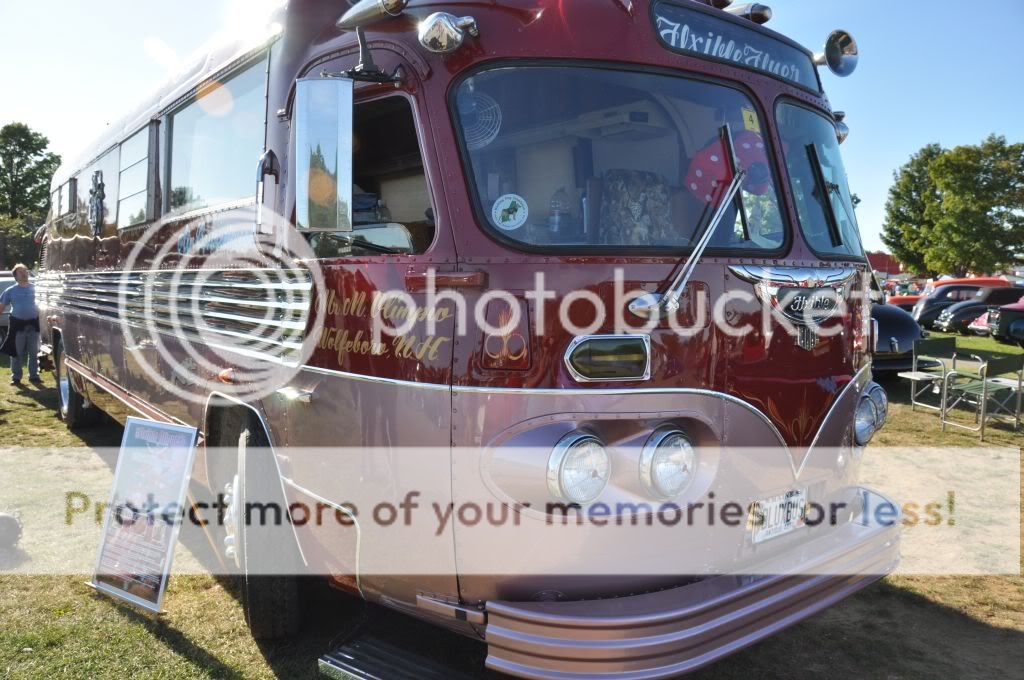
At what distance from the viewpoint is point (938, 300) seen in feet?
73.7

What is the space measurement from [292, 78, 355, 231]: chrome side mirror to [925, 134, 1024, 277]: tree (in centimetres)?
4454

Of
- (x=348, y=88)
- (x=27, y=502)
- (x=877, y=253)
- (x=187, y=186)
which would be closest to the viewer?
(x=348, y=88)

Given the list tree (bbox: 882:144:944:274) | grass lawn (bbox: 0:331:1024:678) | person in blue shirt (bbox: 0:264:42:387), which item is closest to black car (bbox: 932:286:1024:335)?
grass lawn (bbox: 0:331:1024:678)

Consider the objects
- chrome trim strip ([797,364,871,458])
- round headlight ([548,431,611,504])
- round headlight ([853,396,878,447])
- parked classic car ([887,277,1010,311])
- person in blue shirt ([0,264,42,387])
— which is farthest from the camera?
parked classic car ([887,277,1010,311])

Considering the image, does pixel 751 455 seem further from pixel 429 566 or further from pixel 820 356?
pixel 429 566

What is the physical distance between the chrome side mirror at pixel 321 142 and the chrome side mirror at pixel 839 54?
2432 mm

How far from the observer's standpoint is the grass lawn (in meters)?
3.64

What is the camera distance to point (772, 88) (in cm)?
347

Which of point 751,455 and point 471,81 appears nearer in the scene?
point 471,81

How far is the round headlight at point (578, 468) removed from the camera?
2.63m

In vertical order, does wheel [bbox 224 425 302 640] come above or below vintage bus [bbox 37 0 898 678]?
below

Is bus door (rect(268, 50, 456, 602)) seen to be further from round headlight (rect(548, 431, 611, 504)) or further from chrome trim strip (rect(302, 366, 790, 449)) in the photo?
round headlight (rect(548, 431, 611, 504))

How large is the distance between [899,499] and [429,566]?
490 centimetres

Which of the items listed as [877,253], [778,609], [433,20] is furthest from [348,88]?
[877,253]
